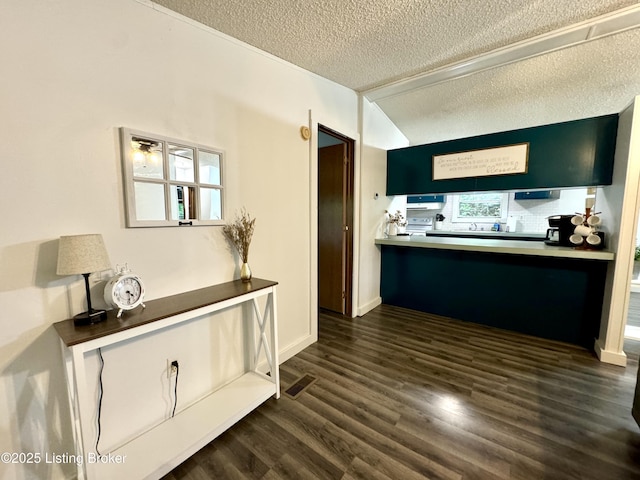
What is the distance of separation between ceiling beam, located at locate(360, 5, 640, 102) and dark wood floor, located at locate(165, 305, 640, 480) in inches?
101

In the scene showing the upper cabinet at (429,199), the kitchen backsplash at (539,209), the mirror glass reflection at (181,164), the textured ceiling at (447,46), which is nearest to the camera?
the mirror glass reflection at (181,164)

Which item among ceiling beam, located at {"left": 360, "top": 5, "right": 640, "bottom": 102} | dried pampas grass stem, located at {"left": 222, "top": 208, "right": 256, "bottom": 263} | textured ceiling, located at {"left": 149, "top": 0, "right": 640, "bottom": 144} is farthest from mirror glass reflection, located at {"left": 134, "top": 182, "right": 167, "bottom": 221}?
ceiling beam, located at {"left": 360, "top": 5, "right": 640, "bottom": 102}

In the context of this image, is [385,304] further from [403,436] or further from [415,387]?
[403,436]

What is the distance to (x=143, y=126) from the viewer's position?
1.39m

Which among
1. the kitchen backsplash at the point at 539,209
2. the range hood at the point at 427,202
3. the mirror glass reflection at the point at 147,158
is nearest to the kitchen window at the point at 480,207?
the kitchen backsplash at the point at 539,209

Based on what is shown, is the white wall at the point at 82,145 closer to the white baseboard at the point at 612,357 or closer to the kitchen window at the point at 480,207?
the white baseboard at the point at 612,357

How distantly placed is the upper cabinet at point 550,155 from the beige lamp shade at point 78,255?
3.19 meters

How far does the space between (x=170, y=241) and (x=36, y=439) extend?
3.35ft

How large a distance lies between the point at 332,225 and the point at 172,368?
2.24 meters

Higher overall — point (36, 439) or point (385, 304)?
point (36, 439)

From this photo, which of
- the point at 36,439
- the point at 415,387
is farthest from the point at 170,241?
the point at 415,387

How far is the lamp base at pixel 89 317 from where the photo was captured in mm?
1130

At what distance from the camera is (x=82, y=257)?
1.07m

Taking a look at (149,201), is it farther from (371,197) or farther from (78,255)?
(371,197)
